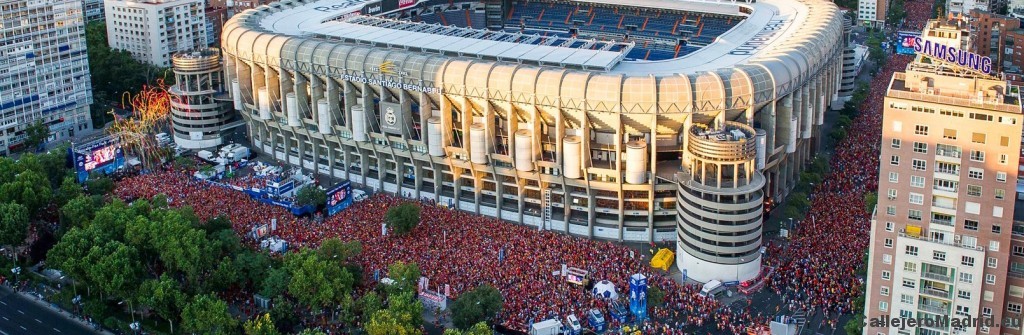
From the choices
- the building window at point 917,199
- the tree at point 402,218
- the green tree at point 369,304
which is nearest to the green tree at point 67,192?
the tree at point 402,218

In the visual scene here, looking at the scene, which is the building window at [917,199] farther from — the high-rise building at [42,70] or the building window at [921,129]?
the high-rise building at [42,70]

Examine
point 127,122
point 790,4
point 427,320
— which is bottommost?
point 427,320

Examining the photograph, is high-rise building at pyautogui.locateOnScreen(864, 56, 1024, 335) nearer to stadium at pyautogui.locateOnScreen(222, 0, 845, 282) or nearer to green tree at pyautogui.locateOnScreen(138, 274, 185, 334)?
stadium at pyautogui.locateOnScreen(222, 0, 845, 282)

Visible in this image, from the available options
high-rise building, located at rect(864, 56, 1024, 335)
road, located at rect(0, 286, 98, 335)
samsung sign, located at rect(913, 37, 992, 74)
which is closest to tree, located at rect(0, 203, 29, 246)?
road, located at rect(0, 286, 98, 335)

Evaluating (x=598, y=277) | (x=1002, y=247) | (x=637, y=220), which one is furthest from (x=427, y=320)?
(x=1002, y=247)

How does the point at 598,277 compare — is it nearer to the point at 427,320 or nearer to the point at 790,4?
Answer: the point at 427,320

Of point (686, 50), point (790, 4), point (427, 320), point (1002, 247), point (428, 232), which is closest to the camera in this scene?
point (1002, 247)

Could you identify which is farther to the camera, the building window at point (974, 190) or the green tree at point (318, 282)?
the green tree at point (318, 282)
